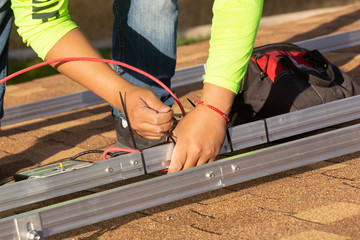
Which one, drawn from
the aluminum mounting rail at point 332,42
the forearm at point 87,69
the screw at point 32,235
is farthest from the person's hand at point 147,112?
the aluminum mounting rail at point 332,42

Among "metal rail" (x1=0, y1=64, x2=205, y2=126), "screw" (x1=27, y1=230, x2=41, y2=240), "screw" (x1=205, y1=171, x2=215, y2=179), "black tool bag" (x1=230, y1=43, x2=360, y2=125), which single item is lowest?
"metal rail" (x1=0, y1=64, x2=205, y2=126)

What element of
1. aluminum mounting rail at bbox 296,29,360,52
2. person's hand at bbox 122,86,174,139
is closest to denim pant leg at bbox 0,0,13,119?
person's hand at bbox 122,86,174,139

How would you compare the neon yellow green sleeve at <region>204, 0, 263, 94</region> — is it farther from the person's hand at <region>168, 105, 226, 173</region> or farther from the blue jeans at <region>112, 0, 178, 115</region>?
the blue jeans at <region>112, 0, 178, 115</region>

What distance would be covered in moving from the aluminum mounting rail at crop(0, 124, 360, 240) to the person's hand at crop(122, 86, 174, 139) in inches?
6.0

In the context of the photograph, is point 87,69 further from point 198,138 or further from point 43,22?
point 198,138

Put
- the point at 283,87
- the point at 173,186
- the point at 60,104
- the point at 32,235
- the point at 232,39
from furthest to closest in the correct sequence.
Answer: the point at 60,104
the point at 283,87
the point at 232,39
the point at 173,186
the point at 32,235

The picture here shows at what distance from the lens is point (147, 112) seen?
5.14ft

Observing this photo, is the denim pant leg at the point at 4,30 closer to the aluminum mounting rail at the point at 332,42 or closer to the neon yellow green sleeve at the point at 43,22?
the neon yellow green sleeve at the point at 43,22

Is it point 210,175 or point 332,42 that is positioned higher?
point 210,175

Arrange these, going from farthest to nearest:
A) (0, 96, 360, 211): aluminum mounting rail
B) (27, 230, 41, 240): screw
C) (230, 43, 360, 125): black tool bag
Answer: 1. (230, 43, 360, 125): black tool bag
2. (0, 96, 360, 211): aluminum mounting rail
3. (27, 230, 41, 240): screw

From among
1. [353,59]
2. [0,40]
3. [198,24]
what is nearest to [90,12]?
[198,24]

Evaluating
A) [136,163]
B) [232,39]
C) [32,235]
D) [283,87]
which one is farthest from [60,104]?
[32,235]

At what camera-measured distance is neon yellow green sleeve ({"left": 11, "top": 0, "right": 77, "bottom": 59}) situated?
169 centimetres

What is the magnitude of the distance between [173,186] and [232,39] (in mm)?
448
